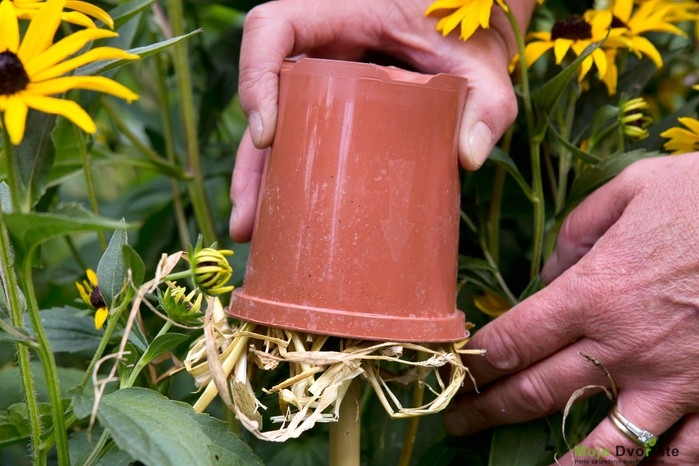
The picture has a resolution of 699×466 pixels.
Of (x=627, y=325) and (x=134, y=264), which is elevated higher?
(x=134, y=264)

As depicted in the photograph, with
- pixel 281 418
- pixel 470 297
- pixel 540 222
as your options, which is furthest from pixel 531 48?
pixel 281 418

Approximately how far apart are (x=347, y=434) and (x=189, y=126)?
1.55ft

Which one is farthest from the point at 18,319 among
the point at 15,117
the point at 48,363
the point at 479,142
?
the point at 479,142

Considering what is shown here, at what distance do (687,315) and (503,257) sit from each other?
31cm

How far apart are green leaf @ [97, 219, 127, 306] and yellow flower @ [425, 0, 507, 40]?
31 cm

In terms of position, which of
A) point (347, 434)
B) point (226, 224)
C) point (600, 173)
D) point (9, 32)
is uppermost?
point (9, 32)

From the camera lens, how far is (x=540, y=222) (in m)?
0.76

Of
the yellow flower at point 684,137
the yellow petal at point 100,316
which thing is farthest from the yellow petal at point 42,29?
the yellow flower at point 684,137

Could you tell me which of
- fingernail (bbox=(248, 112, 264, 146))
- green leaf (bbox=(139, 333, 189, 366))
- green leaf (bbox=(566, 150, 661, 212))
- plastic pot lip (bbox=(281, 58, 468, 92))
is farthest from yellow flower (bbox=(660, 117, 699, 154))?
green leaf (bbox=(139, 333, 189, 366))

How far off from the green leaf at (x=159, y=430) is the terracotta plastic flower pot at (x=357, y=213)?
0.30ft

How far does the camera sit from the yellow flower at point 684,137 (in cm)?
76

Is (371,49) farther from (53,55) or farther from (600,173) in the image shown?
(53,55)

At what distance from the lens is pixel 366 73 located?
1.89 feet

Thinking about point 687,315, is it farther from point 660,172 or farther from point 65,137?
point 65,137
